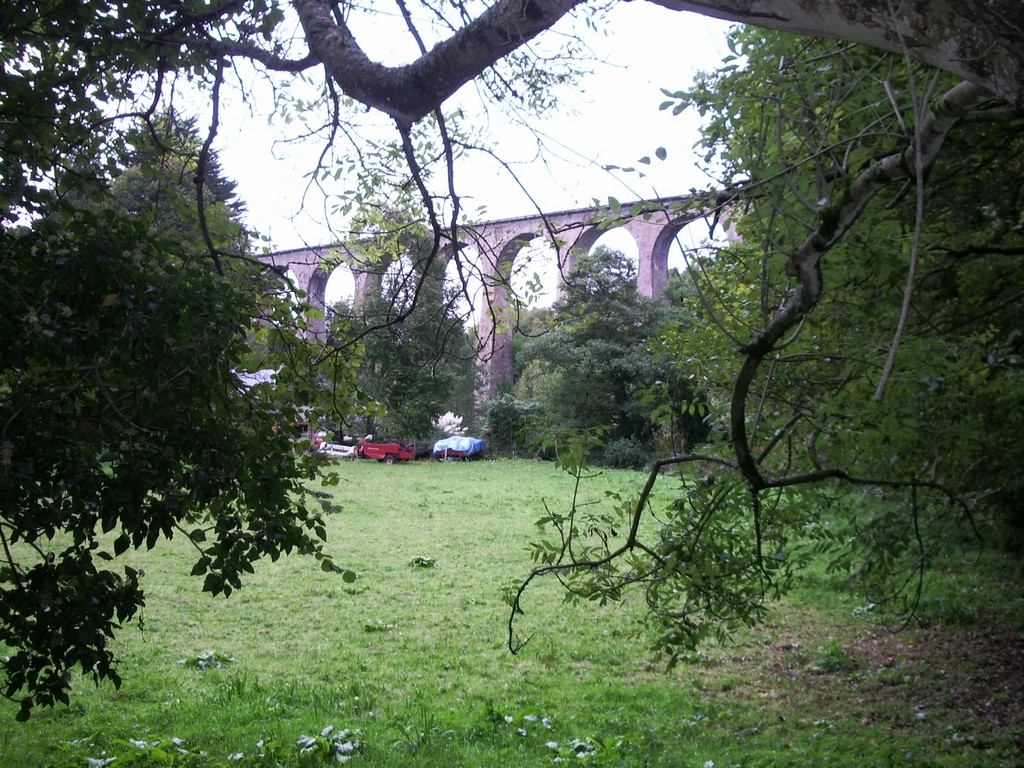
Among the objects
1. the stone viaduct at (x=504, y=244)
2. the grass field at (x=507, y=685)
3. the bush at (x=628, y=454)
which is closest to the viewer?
the stone viaduct at (x=504, y=244)

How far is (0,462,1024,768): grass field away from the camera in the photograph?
450 cm

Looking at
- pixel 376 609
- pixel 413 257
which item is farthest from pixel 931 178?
pixel 376 609

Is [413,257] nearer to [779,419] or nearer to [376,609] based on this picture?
[779,419]

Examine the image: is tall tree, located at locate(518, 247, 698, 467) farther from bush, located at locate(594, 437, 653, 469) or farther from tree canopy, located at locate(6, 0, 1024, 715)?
tree canopy, located at locate(6, 0, 1024, 715)

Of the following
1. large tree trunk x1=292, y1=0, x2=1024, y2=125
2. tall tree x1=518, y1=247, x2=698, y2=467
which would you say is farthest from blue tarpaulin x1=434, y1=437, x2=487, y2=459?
large tree trunk x1=292, y1=0, x2=1024, y2=125

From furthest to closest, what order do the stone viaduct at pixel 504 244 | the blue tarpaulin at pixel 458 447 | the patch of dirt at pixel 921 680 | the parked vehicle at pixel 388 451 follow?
the blue tarpaulin at pixel 458 447
the parked vehicle at pixel 388 451
the patch of dirt at pixel 921 680
the stone viaduct at pixel 504 244

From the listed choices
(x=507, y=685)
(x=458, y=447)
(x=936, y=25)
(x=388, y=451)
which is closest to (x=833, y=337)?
(x=936, y=25)

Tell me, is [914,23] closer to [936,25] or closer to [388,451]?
[936,25]

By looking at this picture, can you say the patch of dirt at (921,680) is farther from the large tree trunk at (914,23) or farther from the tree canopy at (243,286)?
the large tree trunk at (914,23)

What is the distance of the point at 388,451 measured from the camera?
2452 cm

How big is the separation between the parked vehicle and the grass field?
1468cm

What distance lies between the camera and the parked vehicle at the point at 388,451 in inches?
965

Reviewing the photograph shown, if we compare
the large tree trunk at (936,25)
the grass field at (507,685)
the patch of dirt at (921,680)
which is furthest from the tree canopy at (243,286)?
the patch of dirt at (921,680)

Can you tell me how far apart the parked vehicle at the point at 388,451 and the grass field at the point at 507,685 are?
14681mm
